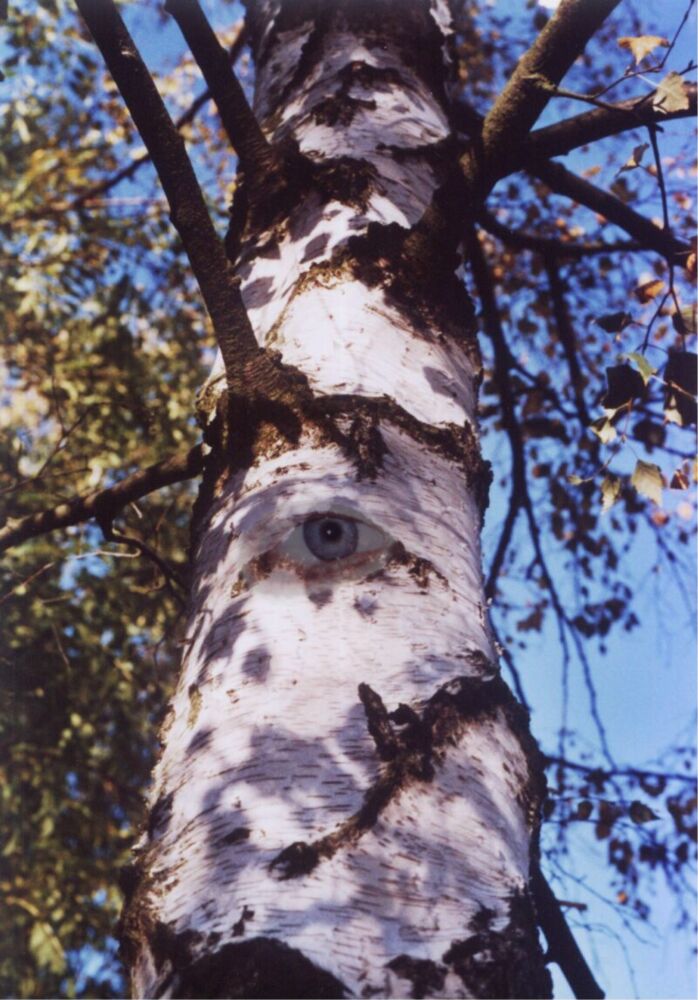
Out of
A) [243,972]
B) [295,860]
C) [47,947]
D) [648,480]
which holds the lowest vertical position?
[47,947]

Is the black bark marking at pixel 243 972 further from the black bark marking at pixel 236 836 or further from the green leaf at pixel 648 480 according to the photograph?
the green leaf at pixel 648 480

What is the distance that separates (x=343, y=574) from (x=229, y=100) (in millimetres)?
1174

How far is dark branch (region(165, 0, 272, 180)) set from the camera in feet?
5.86

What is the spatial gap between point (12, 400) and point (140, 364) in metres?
2.05

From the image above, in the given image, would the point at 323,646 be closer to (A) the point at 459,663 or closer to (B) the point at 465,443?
(A) the point at 459,663

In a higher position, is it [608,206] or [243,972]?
[608,206]

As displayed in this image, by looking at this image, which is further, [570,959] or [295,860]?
[570,959]

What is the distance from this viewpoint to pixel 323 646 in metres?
1.04

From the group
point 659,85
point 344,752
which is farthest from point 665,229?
point 344,752

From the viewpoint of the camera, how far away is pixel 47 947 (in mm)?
5223

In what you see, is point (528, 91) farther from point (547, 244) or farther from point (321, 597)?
point (321, 597)

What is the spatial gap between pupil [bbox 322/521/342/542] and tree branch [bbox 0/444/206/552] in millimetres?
546

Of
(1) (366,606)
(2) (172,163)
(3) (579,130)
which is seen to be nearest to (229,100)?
(2) (172,163)

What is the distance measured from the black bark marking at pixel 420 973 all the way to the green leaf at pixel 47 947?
5173 mm
